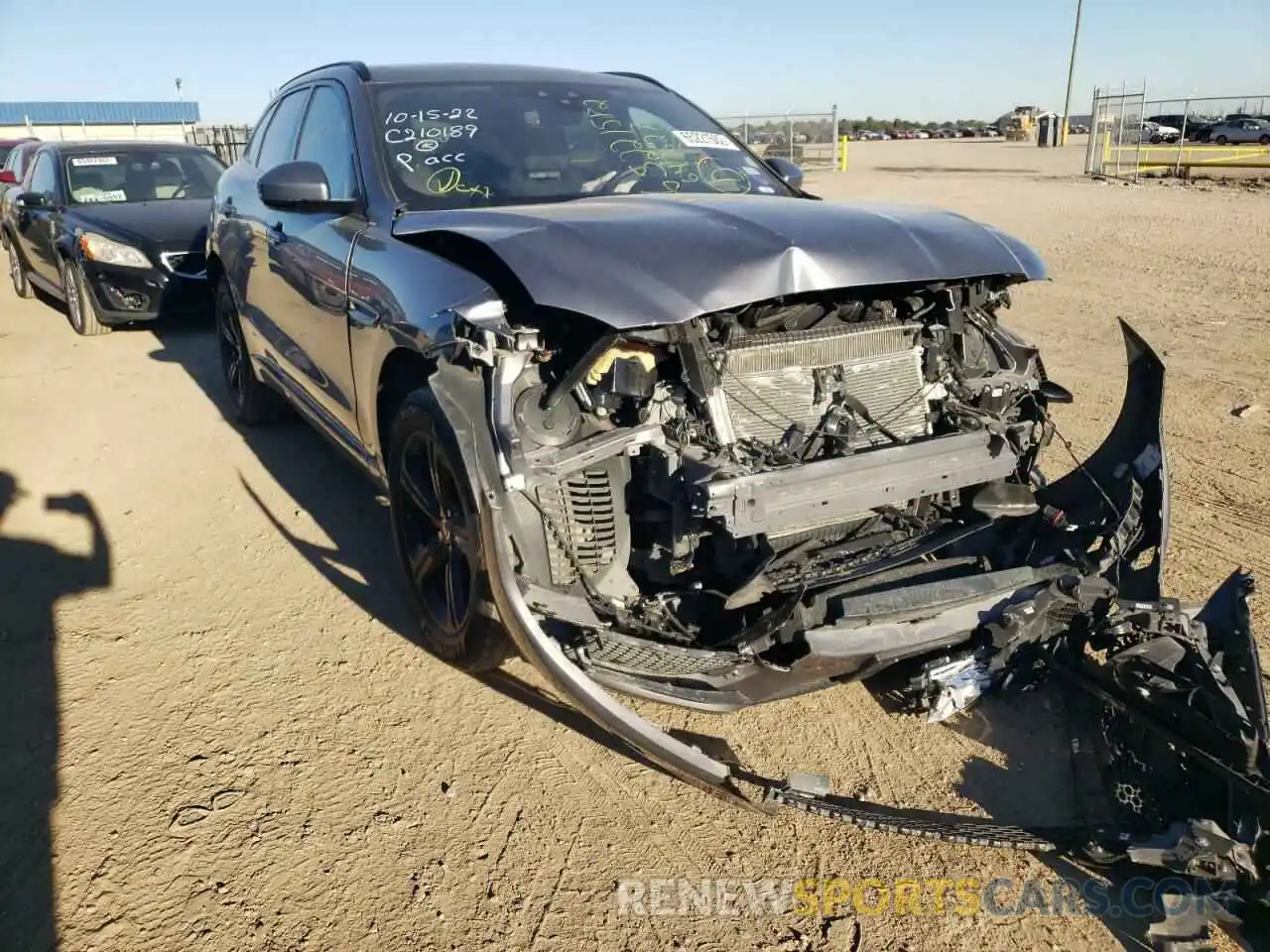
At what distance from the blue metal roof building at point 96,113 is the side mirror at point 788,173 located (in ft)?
176

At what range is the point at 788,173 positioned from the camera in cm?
471

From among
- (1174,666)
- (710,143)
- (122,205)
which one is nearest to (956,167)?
(122,205)

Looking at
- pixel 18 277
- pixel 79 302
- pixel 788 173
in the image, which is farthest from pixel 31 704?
pixel 18 277

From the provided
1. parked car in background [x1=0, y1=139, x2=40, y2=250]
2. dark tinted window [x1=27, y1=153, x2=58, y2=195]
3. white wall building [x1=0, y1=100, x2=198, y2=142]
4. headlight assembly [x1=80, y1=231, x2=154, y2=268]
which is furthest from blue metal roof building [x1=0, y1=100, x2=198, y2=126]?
headlight assembly [x1=80, y1=231, x2=154, y2=268]

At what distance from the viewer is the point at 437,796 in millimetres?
2850

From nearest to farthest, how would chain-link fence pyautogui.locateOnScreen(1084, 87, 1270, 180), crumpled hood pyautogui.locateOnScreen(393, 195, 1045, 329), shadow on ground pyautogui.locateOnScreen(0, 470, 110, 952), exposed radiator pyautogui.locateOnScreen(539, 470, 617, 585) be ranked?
shadow on ground pyautogui.locateOnScreen(0, 470, 110, 952)
crumpled hood pyautogui.locateOnScreen(393, 195, 1045, 329)
exposed radiator pyautogui.locateOnScreen(539, 470, 617, 585)
chain-link fence pyautogui.locateOnScreen(1084, 87, 1270, 180)

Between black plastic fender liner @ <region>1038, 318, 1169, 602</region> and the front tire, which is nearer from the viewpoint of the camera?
the front tire

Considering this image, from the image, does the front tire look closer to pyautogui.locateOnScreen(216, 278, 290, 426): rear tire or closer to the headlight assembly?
pyautogui.locateOnScreen(216, 278, 290, 426): rear tire

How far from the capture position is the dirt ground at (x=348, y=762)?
2.42 m

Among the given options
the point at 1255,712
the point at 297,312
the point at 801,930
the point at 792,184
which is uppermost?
the point at 792,184

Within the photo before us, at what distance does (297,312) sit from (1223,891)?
13.2ft

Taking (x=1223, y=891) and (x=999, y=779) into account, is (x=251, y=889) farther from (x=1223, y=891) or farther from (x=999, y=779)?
(x=1223, y=891)

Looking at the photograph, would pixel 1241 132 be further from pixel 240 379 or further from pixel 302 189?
pixel 302 189

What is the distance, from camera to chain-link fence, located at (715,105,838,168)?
2748 cm
